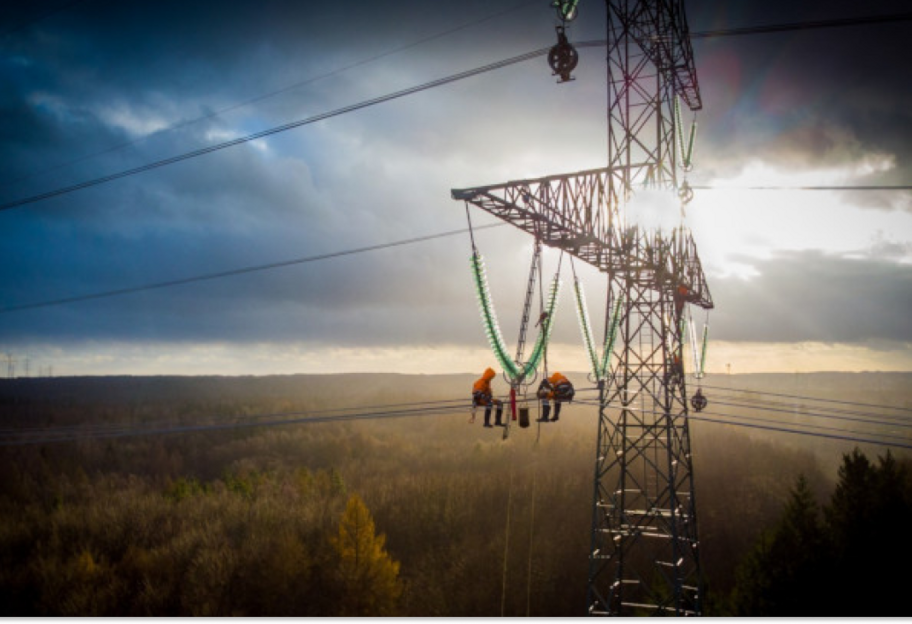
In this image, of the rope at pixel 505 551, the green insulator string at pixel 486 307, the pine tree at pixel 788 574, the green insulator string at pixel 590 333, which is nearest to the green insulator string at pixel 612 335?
the green insulator string at pixel 590 333

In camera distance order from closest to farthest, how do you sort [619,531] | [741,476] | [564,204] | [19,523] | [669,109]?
[564,204] → [619,531] → [669,109] → [19,523] → [741,476]

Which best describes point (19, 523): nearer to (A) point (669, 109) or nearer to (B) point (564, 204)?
(B) point (564, 204)

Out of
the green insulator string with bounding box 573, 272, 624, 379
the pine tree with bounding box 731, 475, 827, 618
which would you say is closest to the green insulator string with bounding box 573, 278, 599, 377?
the green insulator string with bounding box 573, 272, 624, 379

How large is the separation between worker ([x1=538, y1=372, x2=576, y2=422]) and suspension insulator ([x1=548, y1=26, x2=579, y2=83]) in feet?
28.4

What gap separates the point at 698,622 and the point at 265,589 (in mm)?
28329

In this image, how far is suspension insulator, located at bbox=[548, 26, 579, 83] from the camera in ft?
49.8

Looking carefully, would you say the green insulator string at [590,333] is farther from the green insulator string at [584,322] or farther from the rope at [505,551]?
the rope at [505,551]

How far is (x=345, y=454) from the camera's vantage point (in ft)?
301

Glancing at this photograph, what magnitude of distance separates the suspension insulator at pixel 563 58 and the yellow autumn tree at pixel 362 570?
31.4 m

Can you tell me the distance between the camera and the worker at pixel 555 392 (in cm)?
1531

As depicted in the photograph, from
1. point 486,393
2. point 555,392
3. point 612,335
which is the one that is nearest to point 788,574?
point 612,335

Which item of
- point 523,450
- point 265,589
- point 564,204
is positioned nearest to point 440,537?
point 265,589

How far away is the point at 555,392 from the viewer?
1547cm

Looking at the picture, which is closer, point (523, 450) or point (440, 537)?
point (440, 537)
